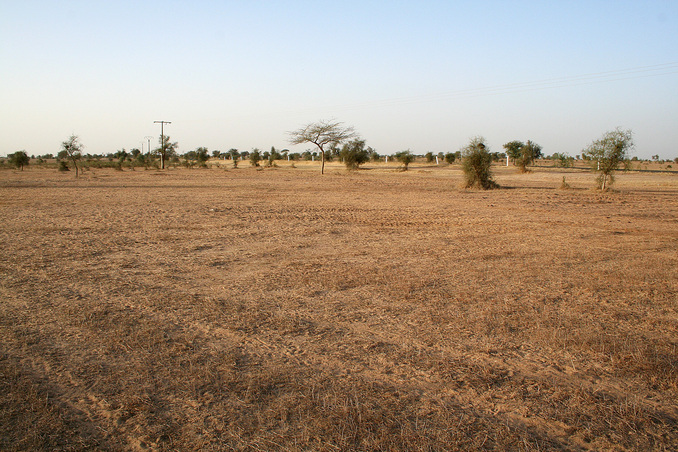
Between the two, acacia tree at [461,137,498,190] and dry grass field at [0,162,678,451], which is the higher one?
acacia tree at [461,137,498,190]

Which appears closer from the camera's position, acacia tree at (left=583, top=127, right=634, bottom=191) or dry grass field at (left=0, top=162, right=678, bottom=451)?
dry grass field at (left=0, top=162, right=678, bottom=451)

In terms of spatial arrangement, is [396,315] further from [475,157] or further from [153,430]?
[475,157]

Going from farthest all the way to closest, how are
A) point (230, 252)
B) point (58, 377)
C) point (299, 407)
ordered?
point (230, 252) < point (58, 377) < point (299, 407)

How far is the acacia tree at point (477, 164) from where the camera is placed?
3120 cm

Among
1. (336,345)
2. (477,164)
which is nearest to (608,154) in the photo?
(477,164)

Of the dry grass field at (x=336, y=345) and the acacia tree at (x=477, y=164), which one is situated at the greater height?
the acacia tree at (x=477, y=164)

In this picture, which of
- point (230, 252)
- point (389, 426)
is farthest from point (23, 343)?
point (230, 252)

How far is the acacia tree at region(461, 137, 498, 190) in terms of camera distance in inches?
1228

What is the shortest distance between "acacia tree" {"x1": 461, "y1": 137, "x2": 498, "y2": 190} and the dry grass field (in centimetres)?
2081

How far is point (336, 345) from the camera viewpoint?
5.05 metres

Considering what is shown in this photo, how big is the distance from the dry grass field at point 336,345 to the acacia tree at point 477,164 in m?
20.8

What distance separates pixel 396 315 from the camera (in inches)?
235

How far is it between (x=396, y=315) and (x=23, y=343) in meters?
4.05

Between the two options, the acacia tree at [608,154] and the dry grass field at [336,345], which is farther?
the acacia tree at [608,154]
